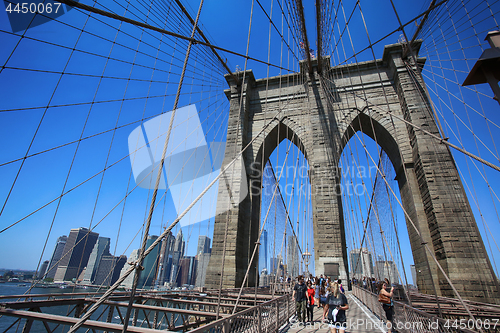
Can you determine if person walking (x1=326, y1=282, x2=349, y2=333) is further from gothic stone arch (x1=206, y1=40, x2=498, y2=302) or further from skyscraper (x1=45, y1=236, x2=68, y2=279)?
skyscraper (x1=45, y1=236, x2=68, y2=279)

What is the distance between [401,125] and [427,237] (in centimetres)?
559

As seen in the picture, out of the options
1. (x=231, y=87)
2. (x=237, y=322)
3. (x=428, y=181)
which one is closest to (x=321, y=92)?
(x=231, y=87)

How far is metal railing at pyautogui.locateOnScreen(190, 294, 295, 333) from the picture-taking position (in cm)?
251

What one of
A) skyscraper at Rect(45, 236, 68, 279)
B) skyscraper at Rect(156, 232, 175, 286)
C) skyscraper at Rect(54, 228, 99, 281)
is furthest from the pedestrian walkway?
skyscraper at Rect(45, 236, 68, 279)

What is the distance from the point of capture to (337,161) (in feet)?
40.6

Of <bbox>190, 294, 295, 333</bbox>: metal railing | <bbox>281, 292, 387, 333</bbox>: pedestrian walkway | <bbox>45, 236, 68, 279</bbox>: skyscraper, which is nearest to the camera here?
<bbox>190, 294, 295, 333</bbox>: metal railing

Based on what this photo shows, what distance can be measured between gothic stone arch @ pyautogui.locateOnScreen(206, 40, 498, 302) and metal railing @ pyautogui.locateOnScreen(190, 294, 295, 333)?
11.3 ft

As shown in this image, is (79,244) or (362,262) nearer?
(362,262)

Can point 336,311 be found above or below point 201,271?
below

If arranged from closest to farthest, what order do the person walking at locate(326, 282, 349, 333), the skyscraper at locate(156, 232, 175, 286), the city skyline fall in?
the person walking at locate(326, 282, 349, 333) → the city skyline → the skyscraper at locate(156, 232, 175, 286)

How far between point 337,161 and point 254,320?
1035 cm

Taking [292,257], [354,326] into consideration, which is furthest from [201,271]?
[354,326]

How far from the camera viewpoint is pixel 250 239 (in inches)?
505

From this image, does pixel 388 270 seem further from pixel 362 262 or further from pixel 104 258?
pixel 104 258
